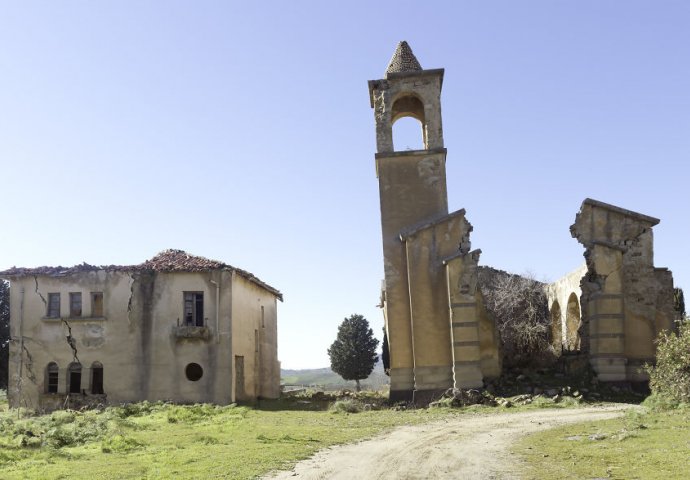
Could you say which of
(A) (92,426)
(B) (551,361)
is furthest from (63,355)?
(B) (551,361)

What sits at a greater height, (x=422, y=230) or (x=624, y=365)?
(x=422, y=230)

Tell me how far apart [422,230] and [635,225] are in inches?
325

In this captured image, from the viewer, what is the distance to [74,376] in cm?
3016

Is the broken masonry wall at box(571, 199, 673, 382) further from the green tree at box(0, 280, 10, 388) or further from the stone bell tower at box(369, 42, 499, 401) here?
the green tree at box(0, 280, 10, 388)

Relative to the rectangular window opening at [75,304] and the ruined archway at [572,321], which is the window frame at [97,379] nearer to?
the rectangular window opening at [75,304]

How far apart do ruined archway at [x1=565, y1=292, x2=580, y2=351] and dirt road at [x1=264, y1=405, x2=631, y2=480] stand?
11.4 metres

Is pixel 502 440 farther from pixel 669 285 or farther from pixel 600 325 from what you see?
pixel 669 285

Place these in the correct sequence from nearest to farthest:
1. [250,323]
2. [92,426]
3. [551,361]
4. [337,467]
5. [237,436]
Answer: [337,467] < [237,436] < [92,426] < [551,361] < [250,323]

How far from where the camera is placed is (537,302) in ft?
114

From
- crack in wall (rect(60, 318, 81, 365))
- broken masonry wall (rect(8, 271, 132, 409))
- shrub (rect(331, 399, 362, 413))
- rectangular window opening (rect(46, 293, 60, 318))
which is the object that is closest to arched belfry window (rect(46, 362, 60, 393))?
broken masonry wall (rect(8, 271, 132, 409))

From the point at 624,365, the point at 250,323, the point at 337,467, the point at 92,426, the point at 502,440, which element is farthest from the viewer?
the point at 250,323

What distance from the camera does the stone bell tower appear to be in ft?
83.1

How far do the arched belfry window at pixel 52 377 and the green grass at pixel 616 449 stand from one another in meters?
22.9

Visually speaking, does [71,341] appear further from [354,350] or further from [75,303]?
[354,350]
